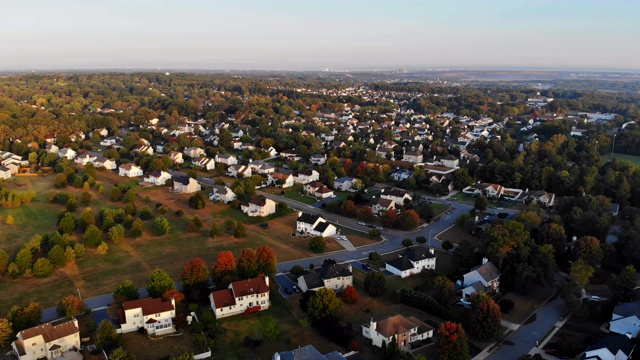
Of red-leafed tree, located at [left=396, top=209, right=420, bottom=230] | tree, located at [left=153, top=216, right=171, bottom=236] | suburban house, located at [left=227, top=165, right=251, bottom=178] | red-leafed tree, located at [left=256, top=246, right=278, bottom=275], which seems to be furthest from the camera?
suburban house, located at [left=227, top=165, right=251, bottom=178]

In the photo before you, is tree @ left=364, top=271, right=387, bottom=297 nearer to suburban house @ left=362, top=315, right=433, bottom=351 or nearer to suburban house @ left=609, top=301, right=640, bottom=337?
suburban house @ left=362, top=315, right=433, bottom=351

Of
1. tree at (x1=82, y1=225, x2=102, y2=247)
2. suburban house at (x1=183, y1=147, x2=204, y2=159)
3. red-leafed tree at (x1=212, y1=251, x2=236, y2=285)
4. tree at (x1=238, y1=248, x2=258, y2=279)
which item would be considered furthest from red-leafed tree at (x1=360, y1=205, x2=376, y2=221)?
suburban house at (x1=183, y1=147, x2=204, y2=159)

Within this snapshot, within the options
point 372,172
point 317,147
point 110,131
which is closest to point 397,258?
point 372,172

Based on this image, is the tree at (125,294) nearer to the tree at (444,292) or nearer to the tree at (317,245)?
the tree at (317,245)

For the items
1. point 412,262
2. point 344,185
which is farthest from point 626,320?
point 344,185

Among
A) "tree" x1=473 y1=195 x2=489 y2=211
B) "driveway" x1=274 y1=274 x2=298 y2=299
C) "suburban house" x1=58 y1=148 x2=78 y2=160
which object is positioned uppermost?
"suburban house" x1=58 y1=148 x2=78 y2=160

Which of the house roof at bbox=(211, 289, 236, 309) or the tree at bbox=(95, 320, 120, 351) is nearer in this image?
the tree at bbox=(95, 320, 120, 351)

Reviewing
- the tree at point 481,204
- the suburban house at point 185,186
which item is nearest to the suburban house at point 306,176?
the suburban house at point 185,186

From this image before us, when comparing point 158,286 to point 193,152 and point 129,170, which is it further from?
point 193,152
